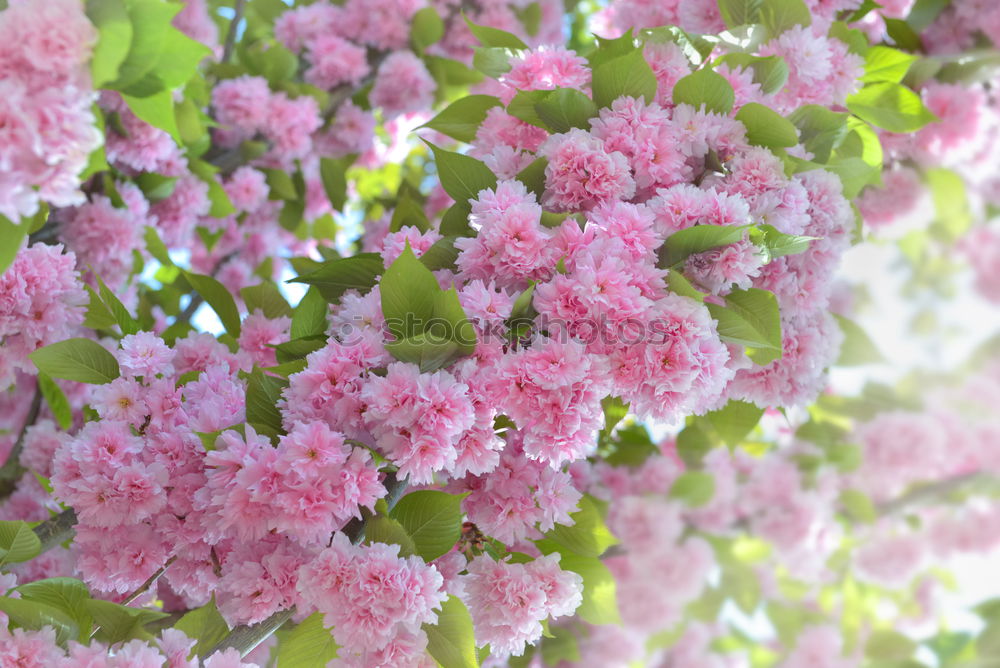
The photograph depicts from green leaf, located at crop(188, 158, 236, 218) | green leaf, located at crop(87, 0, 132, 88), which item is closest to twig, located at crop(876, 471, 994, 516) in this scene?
green leaf, located at crop(188, 158, 236, 218)

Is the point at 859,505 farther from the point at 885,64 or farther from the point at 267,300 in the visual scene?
the point at 267,300

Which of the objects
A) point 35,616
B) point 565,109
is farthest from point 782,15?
point 35,616

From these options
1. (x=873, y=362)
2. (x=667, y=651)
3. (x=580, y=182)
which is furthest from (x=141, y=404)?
(x=667, y=651)

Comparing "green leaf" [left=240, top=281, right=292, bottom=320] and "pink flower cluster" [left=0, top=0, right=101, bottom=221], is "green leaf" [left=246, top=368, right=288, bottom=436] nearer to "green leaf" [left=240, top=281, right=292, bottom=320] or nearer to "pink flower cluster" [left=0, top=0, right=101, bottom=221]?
"pink flower cluster" [left=0, top=0, right=101, bottom=221]

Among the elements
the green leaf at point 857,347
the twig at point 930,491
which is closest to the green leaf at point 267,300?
the green leaf at point 857,347

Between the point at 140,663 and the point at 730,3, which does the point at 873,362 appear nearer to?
the point at 730,3

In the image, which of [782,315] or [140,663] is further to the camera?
[782,315]

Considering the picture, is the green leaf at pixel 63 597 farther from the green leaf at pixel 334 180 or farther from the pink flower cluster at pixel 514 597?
the green leaf at pixel 334 180
